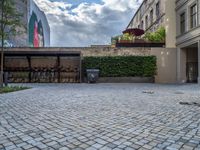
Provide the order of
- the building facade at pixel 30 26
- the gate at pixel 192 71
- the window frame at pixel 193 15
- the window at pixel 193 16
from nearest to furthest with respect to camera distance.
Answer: the window frame at pixel 193 15 < the window at pixel 193 16 < the gate at pixel 192 71 < the building facade at pixel 30 26

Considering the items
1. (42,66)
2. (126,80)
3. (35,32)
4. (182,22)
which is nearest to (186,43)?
(182,22)

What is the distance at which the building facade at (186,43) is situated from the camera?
18227mm

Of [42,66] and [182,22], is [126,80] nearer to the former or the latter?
[182,22]

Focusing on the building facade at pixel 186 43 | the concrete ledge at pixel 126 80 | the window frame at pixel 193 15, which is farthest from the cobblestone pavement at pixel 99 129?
the building facade at pixel 186 43

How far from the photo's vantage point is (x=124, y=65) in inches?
772

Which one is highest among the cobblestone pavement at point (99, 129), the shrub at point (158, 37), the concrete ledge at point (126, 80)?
the shrub at point (158, 37)

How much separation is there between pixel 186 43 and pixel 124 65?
5.43 meters

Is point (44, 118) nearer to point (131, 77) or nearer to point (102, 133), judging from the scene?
point (102, 133)

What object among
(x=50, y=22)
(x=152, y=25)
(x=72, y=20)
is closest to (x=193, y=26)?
(x=152, y=25)

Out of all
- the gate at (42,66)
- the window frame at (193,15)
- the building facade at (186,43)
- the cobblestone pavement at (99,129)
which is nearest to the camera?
the cobblestone pavement at (99,129)

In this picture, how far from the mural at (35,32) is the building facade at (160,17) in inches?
677

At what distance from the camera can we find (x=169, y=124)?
14.9 ft

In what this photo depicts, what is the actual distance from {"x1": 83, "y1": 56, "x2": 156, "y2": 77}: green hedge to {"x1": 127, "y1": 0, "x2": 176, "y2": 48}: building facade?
310 centimetres

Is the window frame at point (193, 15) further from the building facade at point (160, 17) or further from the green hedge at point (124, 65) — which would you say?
the green hedge at point (124, 65)
